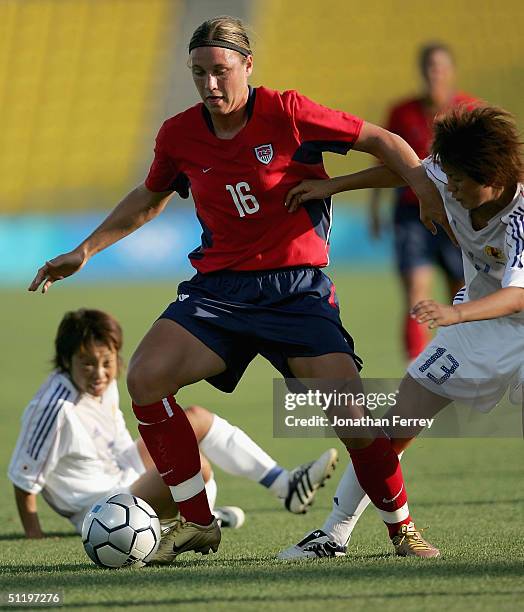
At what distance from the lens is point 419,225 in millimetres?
9164

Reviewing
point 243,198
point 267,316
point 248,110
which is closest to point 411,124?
point 248,110

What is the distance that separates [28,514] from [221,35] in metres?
2.44

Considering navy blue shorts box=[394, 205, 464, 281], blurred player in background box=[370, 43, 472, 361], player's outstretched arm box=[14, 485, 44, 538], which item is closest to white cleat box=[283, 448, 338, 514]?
player's outstretched arm box=[14, 485, 44, 538]

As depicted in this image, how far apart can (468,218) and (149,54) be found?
26258 mm

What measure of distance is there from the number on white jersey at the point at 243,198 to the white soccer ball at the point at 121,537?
1260 mm

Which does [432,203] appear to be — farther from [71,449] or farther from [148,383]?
Answer: [71,449]

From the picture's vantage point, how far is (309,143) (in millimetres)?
4602

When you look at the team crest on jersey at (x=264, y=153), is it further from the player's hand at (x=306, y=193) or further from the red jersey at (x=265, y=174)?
the player's hand at (x=306, y=193)

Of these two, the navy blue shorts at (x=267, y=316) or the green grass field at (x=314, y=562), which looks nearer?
the green grass field at (x=314, y=562)

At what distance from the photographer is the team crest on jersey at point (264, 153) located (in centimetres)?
456

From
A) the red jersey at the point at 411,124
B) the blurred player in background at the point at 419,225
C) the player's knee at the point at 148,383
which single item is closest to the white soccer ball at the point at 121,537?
the player's knee at the point at 148,383

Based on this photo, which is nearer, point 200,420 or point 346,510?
point 346,510

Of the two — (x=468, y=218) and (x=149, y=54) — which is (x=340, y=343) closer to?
(x=468, y=218)

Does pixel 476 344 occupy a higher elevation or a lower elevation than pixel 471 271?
lower
